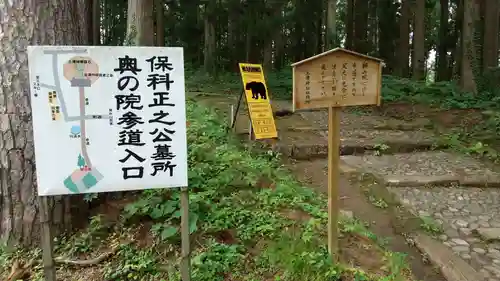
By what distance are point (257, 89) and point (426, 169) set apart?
2.95 metres

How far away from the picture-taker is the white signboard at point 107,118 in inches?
88.3

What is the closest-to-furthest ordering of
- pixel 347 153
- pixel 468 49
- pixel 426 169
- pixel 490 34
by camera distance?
pixel 426 169, pixel 347 153, pixel 468 49, pixel 490 34

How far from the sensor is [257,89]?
6.52 m

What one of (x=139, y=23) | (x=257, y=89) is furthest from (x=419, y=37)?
(x=139, y=23)

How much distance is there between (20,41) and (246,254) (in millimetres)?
2325

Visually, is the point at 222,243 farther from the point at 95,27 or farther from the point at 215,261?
the point at 95,27

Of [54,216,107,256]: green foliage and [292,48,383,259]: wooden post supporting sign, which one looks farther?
[292,48,383,259]: wooden post supporting sign

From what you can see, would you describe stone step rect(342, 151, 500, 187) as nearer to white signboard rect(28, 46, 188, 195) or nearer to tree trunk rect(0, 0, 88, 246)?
white signboard rect(28, 46, 188, 195)

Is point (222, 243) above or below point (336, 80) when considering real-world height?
below

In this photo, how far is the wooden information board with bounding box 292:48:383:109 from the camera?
3.23m

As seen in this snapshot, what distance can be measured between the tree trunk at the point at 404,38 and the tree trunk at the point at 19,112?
665 inches

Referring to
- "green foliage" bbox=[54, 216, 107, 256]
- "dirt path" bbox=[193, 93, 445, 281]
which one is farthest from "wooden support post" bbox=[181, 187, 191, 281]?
"dirt path" bbox=[193, 93, 445, 281]

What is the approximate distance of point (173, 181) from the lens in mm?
2428

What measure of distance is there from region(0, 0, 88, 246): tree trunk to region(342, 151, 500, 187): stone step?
4419 mm
